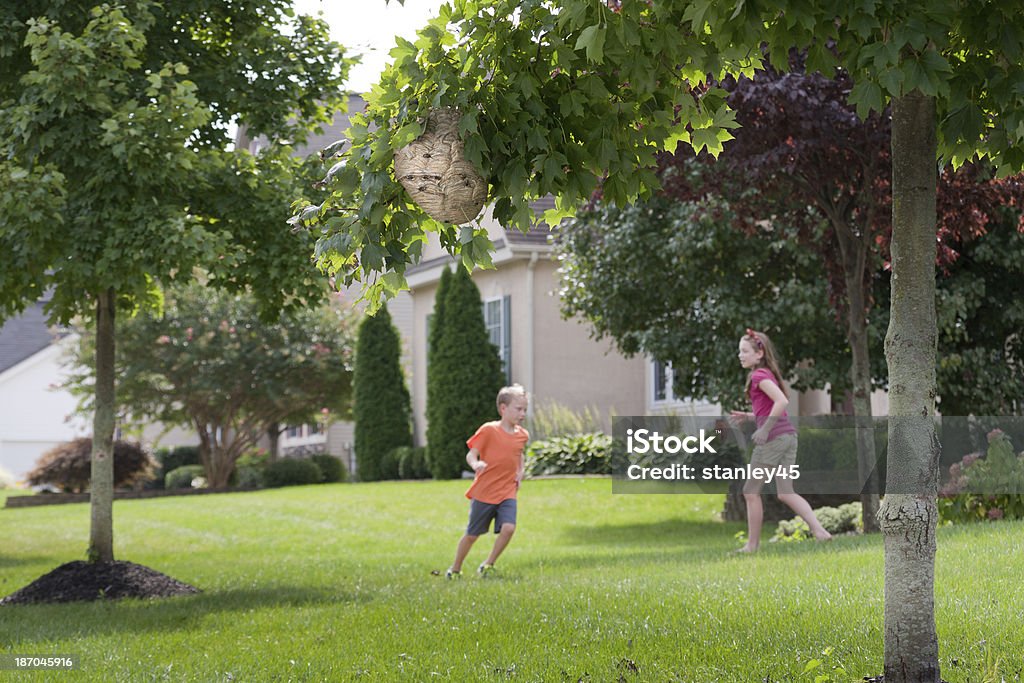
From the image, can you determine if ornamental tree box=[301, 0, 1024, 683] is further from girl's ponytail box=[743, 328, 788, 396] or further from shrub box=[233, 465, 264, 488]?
shrub box=[233, 465, 264, 488]

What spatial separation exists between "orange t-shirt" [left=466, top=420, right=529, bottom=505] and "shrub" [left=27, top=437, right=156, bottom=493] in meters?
19.0

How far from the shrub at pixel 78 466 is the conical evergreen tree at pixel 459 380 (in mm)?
7710

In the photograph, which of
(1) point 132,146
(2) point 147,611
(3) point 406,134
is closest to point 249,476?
(2) point 147,611

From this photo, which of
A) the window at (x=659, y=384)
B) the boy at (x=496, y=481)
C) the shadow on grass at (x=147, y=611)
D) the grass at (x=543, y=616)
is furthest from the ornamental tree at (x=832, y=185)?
the window at (x=659, y=384)

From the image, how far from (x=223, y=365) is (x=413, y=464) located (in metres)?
4.77

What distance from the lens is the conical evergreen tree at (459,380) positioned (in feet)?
75.5

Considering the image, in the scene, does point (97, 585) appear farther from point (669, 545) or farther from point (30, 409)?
point (30, 409)

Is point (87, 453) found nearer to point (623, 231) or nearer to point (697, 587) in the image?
point (623, 231)

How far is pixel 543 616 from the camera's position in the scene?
7.05 metres

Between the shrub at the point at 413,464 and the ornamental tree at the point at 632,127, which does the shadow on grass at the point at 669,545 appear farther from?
the shrub at the point at 413,464

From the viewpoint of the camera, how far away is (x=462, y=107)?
455cm

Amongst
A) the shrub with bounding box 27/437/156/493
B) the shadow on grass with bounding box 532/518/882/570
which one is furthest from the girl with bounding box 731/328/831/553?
the shrub with bounding box 27/437/156/493

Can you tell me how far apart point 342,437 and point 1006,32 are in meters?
28.8

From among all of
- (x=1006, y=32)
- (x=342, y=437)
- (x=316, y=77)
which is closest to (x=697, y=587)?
(x=1006, y=32)
